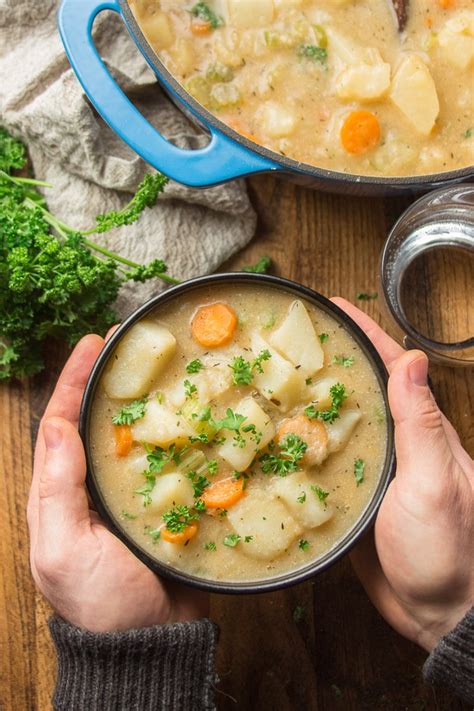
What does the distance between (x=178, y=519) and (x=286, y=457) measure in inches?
14.2

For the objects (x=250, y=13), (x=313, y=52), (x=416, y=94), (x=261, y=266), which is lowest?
(x=261, y=266)

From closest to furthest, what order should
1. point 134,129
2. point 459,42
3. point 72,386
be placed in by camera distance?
point 134,129 < point 72,386 < point 459,42

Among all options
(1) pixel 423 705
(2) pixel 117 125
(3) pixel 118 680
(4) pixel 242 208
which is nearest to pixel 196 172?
(2) pixel 117 125

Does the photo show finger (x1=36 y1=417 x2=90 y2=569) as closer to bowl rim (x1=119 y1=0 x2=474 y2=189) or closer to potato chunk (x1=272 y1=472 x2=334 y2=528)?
potato chunk (x1=272 y1=472 x2=334 y2=528)

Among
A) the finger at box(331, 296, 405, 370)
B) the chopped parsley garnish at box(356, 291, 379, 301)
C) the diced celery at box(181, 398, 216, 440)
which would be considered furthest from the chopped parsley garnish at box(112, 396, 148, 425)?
the chopped parsley garnish at box(356, 291, 379, 301)

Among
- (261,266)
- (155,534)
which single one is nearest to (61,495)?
(155,534)

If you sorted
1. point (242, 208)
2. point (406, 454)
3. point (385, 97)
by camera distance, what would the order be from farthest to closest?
point (242, 208) → point (385, 97) → point (406, 454)

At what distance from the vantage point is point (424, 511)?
2.47 m

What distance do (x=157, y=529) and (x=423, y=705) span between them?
1263 mm

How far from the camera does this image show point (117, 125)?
105 inches

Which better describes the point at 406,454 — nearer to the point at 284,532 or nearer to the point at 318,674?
the point at 284,532

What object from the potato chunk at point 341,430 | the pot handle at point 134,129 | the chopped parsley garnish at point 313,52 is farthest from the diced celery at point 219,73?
the potato chunk at point 341,430

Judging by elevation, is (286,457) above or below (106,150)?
below

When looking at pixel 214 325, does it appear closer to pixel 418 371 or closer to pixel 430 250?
pixel 418 371
